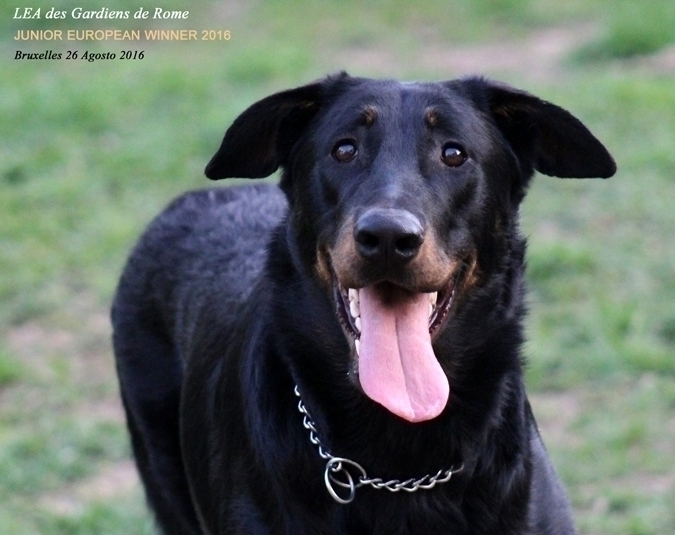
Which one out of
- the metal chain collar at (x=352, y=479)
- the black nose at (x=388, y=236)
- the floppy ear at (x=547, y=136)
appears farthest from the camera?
the floppy ear at (x=547, y=136)

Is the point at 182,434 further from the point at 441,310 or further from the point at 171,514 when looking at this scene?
the point at 441,310

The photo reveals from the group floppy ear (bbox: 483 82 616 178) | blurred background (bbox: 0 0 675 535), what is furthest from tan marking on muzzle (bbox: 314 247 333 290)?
blurred background (bbox: 0 0 675 535)

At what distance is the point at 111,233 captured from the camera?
8430 mm

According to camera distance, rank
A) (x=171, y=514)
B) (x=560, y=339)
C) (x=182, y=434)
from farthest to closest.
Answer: (x=560, y=339)
(x=171, y=514)
(x=182, y=434)

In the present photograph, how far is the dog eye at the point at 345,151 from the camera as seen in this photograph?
3.78 meters

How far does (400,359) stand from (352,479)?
387 mm

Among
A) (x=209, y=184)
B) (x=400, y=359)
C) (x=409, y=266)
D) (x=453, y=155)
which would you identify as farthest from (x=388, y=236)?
(x=209, y=184)

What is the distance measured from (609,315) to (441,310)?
11.2 feet

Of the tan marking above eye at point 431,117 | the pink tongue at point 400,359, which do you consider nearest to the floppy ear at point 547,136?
the tan marking above eye at point 431,117

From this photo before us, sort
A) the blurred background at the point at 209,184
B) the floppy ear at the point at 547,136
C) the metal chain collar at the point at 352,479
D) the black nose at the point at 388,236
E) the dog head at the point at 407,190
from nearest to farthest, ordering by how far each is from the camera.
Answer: the black nose at the point at 388,236
the dog head at the point at 407,190
the metal chain collar at the point at 352,479
the floppy ear at the point at 547,136
the blurred background at the point at 209,184

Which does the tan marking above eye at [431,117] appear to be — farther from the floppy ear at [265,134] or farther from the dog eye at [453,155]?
the floppy ear at [265,134]

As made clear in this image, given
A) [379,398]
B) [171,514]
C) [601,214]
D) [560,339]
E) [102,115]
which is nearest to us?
[379,398]

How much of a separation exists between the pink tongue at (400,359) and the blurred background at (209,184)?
44.1 inches

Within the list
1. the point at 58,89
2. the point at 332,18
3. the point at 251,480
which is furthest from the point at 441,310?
the point at 332,18
